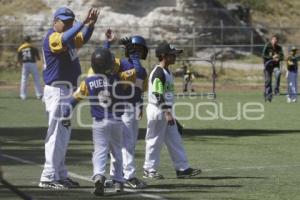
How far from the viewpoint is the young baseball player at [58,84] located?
12.2m

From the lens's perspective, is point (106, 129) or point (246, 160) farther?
point (246, 160)

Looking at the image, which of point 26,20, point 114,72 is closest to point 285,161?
point 114,72

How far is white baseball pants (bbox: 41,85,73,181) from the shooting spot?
12203 mm

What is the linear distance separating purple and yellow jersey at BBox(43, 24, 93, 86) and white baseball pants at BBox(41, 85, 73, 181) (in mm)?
153

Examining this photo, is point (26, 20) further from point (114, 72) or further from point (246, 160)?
point (114, 72)

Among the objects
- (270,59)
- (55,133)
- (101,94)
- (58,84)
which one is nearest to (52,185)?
(55,133)

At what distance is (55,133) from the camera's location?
1225 centimetres

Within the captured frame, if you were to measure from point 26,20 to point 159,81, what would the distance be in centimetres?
3745

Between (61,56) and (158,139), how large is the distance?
82.8 inches

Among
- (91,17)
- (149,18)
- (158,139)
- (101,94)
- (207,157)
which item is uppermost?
(149,18)

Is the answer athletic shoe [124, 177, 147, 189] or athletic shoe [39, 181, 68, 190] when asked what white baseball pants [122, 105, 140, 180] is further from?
athletic shoe [39, 181, 68, 190]

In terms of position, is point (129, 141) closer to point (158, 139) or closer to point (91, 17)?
point (158, 139)

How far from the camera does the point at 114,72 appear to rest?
11891 mm

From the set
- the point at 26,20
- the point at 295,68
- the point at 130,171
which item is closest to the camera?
the point at 130,171
